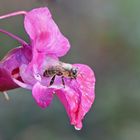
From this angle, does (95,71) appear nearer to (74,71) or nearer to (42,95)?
(74,71)

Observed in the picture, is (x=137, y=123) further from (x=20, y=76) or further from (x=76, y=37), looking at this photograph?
(x=20, y=76)

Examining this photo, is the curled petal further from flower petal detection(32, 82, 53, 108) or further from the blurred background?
the blurred background

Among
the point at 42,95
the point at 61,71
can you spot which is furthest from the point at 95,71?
the point at 42,95

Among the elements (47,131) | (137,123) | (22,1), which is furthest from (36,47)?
(22,1)

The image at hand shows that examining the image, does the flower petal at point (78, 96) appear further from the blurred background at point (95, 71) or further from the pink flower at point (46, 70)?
the blurred background at point (95, 71)

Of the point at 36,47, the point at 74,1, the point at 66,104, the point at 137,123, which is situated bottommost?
the point at 137,123

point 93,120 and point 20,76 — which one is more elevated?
point 20,76

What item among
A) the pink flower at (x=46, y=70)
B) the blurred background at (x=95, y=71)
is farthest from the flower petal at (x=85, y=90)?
the blurred background at (x=95, y=71)

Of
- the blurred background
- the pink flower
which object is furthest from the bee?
the blurred background
